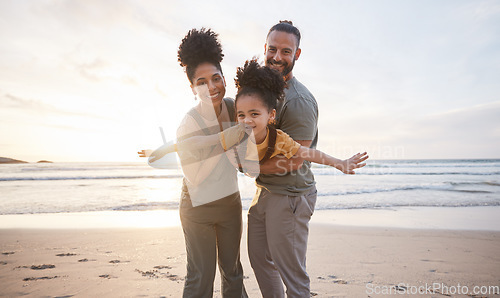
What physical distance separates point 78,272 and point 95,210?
17.3ft

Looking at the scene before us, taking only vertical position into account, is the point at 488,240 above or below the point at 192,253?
below

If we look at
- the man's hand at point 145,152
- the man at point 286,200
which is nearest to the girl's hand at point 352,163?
the man at point 286,200

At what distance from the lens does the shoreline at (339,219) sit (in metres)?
7.40

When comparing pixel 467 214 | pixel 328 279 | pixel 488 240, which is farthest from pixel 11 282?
pixel 467 214

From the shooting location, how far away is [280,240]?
241 cm

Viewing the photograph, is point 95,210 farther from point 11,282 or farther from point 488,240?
point 488,240

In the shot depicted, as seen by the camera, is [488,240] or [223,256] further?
[488,240]

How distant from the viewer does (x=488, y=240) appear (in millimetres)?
6340

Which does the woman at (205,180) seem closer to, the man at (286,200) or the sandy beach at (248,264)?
the man at (286,200)

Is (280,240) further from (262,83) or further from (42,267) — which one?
(42,267)

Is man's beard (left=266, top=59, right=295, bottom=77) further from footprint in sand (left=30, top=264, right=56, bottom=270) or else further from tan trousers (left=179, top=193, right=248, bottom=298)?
footprint in sand (left=30, top=264, right=56, bottom=270)

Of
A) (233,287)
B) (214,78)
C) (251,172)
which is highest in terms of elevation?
(214,78)

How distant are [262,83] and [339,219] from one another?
6844mm

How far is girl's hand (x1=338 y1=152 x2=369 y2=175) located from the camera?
2.27 m
